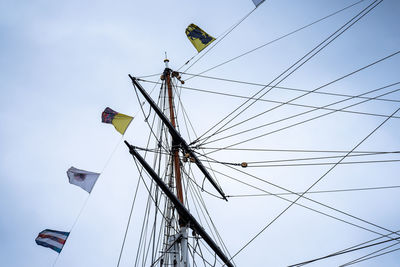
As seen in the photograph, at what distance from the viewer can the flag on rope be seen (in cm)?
1035

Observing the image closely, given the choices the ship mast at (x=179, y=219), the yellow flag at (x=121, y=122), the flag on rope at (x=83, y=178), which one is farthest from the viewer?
the yellow flag at (x=121, y=122)

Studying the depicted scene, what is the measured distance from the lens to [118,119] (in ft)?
37.5

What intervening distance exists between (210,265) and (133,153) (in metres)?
3.98

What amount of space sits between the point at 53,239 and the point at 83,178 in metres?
1.93

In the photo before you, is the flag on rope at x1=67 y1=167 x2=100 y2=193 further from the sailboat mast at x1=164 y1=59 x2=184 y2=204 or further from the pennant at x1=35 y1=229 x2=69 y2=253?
the sailboat mast at x1=164 y1=59 x2=184 y2=204

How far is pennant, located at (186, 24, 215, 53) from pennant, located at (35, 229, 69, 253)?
23.9 ft

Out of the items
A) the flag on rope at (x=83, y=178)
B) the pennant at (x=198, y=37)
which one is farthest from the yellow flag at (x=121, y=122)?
the pennant at (x=198, y=37)

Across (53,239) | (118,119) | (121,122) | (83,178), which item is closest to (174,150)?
(121,122)

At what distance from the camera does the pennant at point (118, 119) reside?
1126 centimetres

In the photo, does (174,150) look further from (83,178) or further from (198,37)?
(198,37)

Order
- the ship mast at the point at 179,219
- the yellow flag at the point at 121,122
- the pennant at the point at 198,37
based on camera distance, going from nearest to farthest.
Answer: the ship mast at the point at 179,219
the yellow flag at the point at 121,122
the pennant at the point at 198,37

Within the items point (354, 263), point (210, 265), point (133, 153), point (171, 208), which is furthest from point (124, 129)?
point (354, 263)

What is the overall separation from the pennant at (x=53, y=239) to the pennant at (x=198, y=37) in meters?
7.28

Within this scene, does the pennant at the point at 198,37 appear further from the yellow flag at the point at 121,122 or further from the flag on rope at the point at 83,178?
the flag on rope at the point at 83,178
